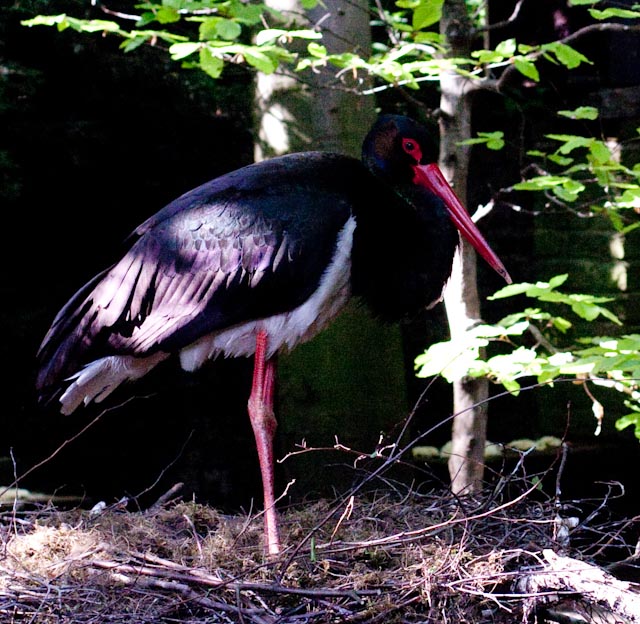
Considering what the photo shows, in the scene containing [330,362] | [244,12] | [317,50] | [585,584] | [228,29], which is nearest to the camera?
[585,584]

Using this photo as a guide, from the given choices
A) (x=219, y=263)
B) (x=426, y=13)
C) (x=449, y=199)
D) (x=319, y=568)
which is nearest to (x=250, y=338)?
(x=219, y=263)

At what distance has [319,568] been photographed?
3.08 metres

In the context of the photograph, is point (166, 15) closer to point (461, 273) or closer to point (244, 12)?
point (244, 12)

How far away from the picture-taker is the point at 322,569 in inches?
121

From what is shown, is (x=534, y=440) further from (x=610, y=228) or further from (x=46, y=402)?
(x=46, y=402)

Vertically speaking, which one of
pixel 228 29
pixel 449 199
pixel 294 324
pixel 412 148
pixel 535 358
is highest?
pixel 228 29

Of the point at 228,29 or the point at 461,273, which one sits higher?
the point at 228,29

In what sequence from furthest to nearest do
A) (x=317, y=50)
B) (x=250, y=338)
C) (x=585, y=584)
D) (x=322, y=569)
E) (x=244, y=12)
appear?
(x=250, y=338) < (x=317, y=50) < (x=244, y=12) < (x=322, y=569) < (x=585, y=584)

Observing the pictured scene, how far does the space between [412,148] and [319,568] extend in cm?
179

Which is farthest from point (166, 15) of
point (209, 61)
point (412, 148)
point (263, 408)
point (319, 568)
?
point (319, 568)

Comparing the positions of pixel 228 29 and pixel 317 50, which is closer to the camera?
pixel 228 29

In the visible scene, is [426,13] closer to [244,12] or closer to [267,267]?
[244,12]

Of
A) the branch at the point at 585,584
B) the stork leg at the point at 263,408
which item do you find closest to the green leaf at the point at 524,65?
the stork leg at the point at 263,408

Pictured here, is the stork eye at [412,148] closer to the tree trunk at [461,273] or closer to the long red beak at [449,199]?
the long red beak at [449,199]
